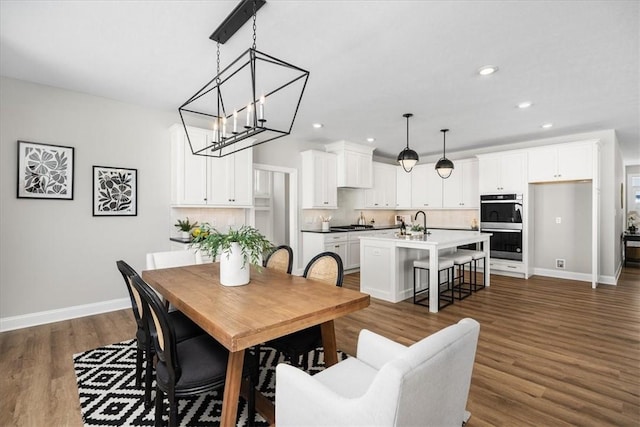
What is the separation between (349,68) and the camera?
302 cm

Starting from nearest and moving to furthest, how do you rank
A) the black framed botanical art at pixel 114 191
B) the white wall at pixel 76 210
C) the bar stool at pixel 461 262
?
the white wall at pixel 76 210
the black framed botanical art at pixel 114 191
the bar stool at pixel 461 262

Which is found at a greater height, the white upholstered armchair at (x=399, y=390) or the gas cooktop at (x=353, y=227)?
the gas cooktop at (x=353, y=227)

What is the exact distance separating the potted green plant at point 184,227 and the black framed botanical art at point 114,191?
546 millimetres

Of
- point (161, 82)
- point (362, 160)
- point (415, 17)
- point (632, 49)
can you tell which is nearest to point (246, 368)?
point (415, 17)

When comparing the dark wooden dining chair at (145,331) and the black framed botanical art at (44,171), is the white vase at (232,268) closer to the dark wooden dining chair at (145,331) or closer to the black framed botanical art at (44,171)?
the dark wooden dining chair at (145,331)

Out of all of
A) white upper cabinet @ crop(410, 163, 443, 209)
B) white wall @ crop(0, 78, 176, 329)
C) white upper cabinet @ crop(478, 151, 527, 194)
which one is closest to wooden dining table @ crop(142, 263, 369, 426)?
white wall @ crop(0, 78, 176, 329)

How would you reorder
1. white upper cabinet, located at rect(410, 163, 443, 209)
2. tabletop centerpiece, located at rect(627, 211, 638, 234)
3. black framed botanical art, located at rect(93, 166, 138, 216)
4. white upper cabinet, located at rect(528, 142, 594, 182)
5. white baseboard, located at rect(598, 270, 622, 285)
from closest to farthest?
black framed botanical art, located at rect(93, 166, 138, 216), white upper cabinet, located at rect(528, 142, 594, 182), white baseboard, located at rect(598, 270, 622, 285), white upper cabinet, located at rect(410, 163, 443, 209), tabletop centerpiece, located at rect(627, 211, 638, 234)

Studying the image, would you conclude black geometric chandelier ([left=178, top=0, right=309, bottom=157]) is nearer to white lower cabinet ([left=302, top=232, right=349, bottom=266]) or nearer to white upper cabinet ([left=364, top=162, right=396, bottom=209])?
white lower cabinet ([left=302, top=232, right=349, bottom=266])

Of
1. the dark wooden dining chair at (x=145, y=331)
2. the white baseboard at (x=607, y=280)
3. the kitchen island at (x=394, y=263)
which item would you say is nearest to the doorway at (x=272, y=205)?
the kitchen island at (x=394, y=263)

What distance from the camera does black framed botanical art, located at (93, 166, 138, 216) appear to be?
3824 mm

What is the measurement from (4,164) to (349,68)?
147 inches

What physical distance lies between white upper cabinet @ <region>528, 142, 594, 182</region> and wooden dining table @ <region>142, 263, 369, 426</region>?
5.22m

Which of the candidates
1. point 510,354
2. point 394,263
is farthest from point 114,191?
point 510,354

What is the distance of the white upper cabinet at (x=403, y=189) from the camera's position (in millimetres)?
7543
